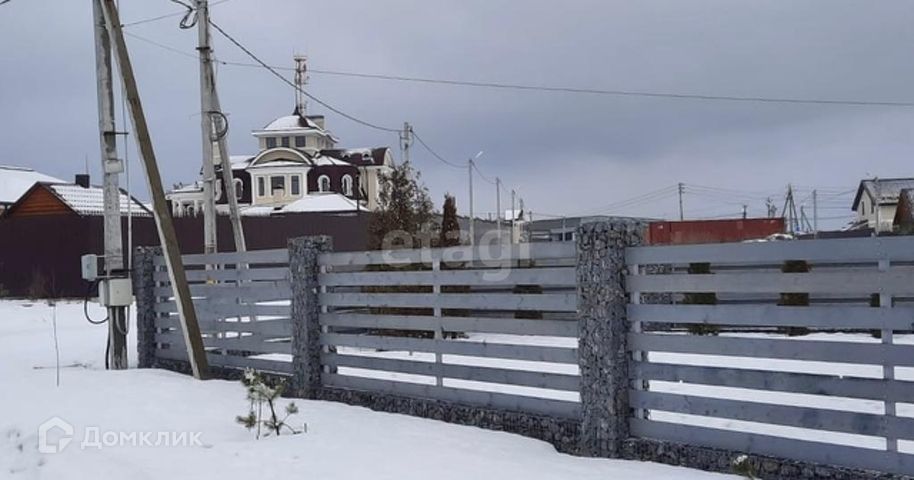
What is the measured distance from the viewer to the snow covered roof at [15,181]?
4203 centimetres

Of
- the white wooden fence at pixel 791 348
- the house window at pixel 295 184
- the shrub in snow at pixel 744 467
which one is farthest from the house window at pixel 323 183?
the shrub in snow at pixel 744 467

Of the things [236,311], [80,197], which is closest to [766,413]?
[236,311]

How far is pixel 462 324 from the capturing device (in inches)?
251

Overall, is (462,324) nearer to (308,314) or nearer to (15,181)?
(308,314)

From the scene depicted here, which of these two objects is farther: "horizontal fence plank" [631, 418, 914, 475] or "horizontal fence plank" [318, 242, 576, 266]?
"horizontal fence plank" [318, 242, 576, 266]

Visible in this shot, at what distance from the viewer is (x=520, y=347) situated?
5.91 metres

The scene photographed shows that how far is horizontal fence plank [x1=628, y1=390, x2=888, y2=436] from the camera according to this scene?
4223 mm

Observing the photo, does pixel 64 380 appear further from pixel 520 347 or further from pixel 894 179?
pixel 894 179

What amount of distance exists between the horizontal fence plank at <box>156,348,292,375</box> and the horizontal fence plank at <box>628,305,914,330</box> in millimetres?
4178

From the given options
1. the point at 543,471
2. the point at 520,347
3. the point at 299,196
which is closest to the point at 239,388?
the point at 520,347

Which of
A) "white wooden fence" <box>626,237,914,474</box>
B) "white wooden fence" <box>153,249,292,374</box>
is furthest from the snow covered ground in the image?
"white wooden fence" <box>153,249,292,374</box>

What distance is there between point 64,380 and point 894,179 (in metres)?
48.9

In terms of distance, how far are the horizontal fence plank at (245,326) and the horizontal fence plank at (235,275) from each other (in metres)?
0.44

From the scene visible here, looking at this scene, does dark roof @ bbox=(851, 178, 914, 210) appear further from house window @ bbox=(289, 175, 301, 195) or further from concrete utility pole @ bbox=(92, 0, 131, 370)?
concrete utility pole @ bbox=(92, 0, 131, 370)
